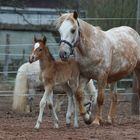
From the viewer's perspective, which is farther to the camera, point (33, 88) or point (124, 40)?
point (33, 88)

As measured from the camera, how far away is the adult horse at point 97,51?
8172 millimetres

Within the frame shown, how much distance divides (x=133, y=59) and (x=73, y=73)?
136 cm

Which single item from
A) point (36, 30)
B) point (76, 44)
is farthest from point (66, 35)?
point (36, 30)

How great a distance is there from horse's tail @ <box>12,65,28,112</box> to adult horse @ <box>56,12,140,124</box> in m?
2.82

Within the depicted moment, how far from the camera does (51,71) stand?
8414 millimetres

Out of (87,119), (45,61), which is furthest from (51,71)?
(87,119)

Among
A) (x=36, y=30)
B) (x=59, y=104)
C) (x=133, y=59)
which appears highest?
(x=36, y=30)

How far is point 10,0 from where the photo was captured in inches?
561

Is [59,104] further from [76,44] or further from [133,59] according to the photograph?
[76,44]

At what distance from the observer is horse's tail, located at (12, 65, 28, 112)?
1205 centimetres

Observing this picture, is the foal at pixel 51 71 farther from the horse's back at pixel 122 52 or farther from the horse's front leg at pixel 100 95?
the horse's back at pixel 122 52

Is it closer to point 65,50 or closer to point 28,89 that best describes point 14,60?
point 28,89

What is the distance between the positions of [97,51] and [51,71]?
0.73 meters

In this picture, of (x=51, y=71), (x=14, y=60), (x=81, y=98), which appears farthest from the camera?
(x=14, y=60)
